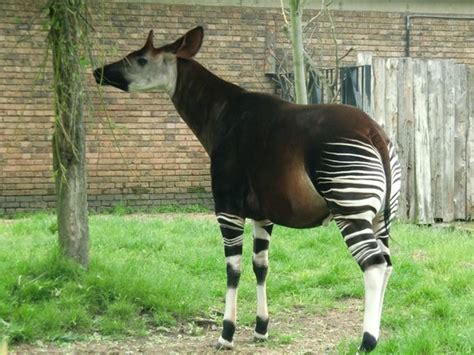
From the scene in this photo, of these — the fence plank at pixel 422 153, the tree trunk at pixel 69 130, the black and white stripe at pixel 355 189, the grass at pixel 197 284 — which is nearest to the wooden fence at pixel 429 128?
the fence plank at pixel 422 153

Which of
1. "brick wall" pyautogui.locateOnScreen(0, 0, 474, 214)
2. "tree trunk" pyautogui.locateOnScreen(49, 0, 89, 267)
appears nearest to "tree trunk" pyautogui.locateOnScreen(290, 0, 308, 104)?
A: "tree trunk" pyautogui.locateOnScreen(49, 0, 89, 267)

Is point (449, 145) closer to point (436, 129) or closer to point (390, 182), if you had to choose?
point (436, 129)

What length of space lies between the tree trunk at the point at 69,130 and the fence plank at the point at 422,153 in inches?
213

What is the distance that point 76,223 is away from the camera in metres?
6.59

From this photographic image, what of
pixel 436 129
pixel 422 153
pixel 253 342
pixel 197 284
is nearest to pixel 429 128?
pixel 436 129

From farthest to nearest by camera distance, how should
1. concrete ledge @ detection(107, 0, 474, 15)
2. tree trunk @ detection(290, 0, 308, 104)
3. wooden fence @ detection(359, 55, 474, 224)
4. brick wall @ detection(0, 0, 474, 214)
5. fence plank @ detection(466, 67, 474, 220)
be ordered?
concrete ledge @ detection(107, 0, 474, 15)
brick wall @ detection(0, 0, 474, 214)
fence plank @ detection(466, 67, 474, 220)
wooden fence @ detection(359, 55, 474, 224)
tree trunk @ detection(290, 0, 308, 104)

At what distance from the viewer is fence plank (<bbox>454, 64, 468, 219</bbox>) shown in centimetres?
1109

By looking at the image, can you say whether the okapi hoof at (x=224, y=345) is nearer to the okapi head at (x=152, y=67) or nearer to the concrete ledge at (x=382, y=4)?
the okapi head at (x=152, y=67)

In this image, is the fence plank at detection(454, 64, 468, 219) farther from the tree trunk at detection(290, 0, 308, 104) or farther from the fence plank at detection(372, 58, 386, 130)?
the tree trunk at detection(290, 0, 308, 104)

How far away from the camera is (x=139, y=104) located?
12375 mm

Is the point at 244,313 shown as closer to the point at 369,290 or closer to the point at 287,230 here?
the point at 369,290

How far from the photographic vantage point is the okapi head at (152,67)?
614 centimetres

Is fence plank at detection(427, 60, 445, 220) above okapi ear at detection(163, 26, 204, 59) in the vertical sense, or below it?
below

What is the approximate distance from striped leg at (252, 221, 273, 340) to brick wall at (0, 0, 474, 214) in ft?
19.3
